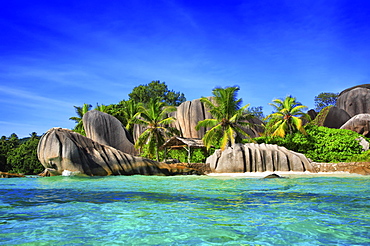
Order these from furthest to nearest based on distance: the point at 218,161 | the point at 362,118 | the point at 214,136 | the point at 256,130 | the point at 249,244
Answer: the point at 256,130 → the point at 362,118 → the point at 214,136 → the point at 218,161 → the point at 249,244

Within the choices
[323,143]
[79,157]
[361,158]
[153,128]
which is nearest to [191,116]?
[153,128]

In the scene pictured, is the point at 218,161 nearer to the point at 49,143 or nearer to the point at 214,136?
the point at 214,136

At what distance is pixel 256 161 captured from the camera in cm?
1977

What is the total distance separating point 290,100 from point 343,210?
65.1ft

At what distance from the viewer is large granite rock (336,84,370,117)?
32.0 metres

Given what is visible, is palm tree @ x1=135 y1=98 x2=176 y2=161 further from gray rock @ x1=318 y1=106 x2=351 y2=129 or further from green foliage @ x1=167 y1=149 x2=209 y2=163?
gray rock @ x1=318 y1=106 x2=351 y2=129

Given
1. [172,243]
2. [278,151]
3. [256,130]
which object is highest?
[256,130]

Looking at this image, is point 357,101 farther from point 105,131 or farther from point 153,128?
point 105,131

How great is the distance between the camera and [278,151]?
20.3 m

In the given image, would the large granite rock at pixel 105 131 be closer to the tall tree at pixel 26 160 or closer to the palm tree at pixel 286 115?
the tall tree at pixel 26 160

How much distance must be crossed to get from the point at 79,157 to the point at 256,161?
10001mm

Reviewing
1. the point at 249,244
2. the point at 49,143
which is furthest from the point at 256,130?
the point at 249,244

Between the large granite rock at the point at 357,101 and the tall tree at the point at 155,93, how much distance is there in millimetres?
18969

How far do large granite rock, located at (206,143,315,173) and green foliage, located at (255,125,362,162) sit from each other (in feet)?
8.84
